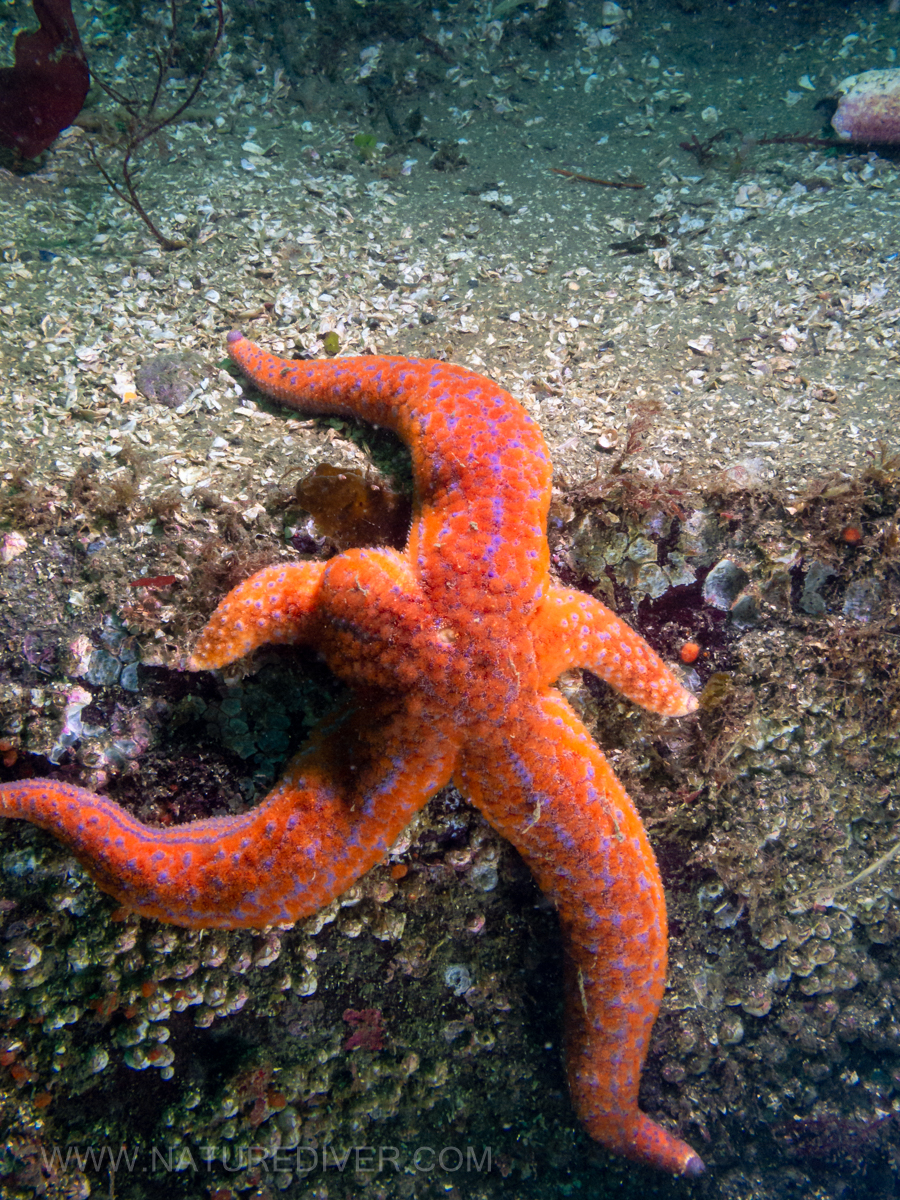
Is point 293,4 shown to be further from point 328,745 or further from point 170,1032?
point 170,1032

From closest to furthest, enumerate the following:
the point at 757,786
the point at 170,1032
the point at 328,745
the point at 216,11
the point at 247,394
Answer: the point at 328,745 < the point at 170,1032 < the point at 757,786 < the point at 247,394 < the point at 216,11

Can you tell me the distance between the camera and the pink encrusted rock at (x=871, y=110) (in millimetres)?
5559

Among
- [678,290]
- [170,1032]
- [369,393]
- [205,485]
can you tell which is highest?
[678,290]

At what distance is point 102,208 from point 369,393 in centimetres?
386

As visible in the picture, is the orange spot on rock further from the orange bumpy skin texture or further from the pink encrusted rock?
the pink encrusted rock

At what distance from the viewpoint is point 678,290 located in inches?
186


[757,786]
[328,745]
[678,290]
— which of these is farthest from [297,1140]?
[678,290]

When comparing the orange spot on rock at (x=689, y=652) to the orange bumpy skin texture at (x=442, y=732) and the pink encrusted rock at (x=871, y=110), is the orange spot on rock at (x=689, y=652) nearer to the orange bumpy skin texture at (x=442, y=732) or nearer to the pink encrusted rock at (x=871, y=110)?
the orange bumpy skin texture at (x=442, y=732)

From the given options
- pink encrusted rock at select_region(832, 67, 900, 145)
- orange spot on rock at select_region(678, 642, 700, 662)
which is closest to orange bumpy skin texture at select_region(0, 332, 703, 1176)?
orange spot on rock at select_region(678, 642, 700, 662)

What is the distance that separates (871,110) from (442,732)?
736 cm

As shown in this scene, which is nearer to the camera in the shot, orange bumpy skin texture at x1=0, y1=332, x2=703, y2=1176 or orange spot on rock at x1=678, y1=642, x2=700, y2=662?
orange bumpy skin texture at x1=0, y1=332, x2=703, y2=1176

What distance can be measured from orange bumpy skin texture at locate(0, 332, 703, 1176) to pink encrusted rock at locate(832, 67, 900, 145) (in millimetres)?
5883

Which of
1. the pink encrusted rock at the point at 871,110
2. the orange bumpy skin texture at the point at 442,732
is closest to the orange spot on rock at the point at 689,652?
the orange bumpy skin texture at the point at 442,732

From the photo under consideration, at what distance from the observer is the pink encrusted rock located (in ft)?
18.2
